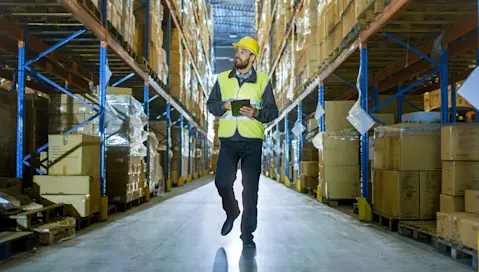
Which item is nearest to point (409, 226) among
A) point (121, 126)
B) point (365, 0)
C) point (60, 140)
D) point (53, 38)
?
point (365, 0)

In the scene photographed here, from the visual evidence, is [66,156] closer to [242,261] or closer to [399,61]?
[242,261]

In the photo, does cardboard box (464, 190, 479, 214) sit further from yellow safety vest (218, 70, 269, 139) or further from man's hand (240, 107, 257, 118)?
man's hand (240, 107, 257, 118)

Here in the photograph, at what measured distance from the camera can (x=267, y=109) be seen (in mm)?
3598

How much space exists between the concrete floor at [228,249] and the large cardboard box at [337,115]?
7.87 ft

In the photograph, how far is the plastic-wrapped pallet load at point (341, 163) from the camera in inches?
309

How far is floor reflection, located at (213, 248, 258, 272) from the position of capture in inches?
122

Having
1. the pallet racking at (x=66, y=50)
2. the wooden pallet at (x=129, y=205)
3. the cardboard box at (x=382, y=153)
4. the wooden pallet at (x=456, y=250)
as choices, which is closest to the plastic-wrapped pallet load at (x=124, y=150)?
the wooden pallet at (x=129, y=205)

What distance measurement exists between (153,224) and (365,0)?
12.9 feet

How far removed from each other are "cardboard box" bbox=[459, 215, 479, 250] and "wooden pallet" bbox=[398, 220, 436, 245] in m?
0.59

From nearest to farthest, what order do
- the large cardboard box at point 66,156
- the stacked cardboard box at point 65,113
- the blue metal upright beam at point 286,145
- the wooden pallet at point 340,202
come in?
the large cardboard box at point 66,156, the stacked cardboard box at point 65,113, the wooden pallet at point 340,202, the blue metal upright beam at point 286,145

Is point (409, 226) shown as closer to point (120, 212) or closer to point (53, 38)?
point (120, 212)

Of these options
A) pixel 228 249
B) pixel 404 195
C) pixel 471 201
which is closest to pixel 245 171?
pixel 228 249

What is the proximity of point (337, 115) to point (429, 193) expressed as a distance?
3241 mm

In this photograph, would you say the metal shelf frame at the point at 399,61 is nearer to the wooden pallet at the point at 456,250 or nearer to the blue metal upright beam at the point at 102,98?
the wooden pallet at the point at 456,250
